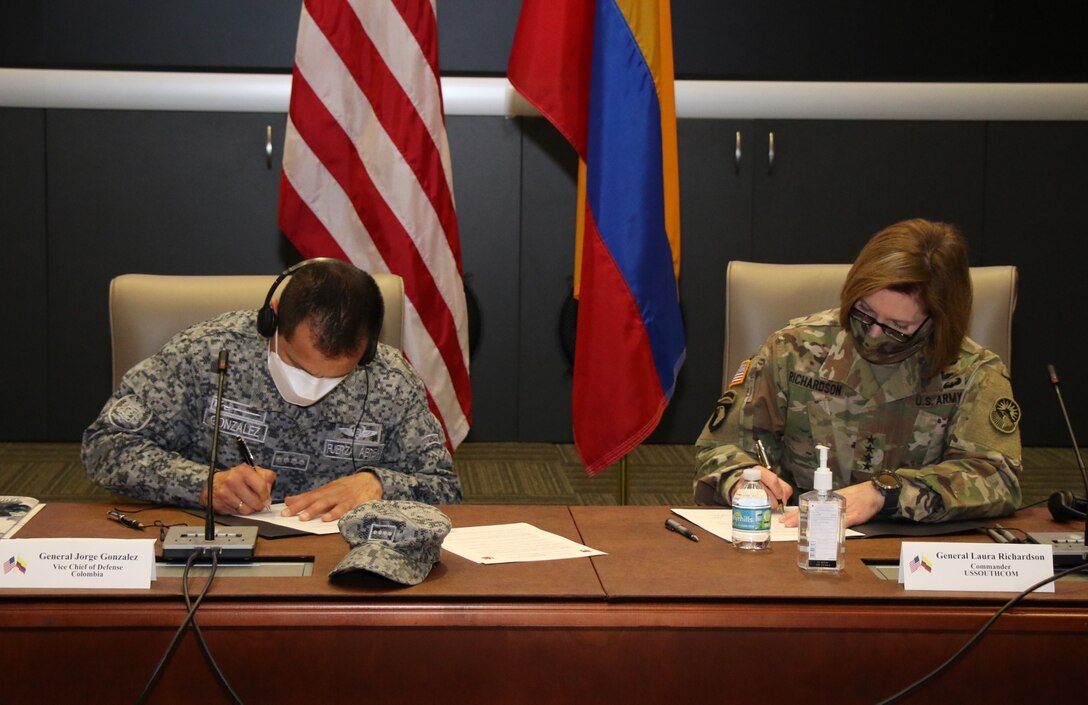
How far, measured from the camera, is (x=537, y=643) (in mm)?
1463

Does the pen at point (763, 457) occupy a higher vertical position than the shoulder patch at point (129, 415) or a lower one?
lower

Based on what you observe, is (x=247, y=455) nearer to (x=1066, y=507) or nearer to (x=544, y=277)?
(x=1066, y=507)

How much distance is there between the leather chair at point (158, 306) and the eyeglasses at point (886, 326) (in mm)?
1167

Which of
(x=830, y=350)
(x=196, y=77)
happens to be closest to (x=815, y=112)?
(x=196, y=77)

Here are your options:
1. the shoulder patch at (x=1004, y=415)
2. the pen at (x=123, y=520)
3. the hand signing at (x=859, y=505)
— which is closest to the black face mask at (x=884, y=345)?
the shoulder patch at (x=1004, y=415)

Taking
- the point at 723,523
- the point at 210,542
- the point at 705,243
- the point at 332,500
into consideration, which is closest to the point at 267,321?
the point at 332,500

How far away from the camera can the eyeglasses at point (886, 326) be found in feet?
6.89

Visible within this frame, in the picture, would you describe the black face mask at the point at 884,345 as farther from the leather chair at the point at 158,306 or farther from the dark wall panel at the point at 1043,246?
the dark wall panel at the point at 1043,246

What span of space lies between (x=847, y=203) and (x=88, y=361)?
3.30 metres

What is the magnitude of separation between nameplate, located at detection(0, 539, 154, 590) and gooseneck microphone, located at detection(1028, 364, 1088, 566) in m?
1.27

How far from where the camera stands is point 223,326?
7.13 ft

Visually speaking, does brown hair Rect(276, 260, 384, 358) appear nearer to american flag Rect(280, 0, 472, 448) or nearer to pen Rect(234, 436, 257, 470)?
pen Rect(234, 436, 257, 470)

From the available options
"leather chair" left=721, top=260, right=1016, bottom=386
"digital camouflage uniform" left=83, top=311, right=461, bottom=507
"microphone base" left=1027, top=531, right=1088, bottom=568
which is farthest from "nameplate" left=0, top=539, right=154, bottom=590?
"leather chair" left=721, top=260, right=1016, bottom=386

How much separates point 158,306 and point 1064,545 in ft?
5.52
